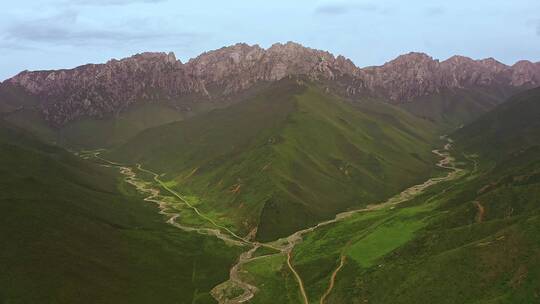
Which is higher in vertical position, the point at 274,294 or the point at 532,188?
the point at 532,188

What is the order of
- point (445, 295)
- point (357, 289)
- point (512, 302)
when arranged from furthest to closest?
1. point (357, 289)
2. point (445, 295)
3. point (512, 302)

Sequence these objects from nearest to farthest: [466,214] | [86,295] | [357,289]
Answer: [357,289] → [86,295] → [466,214]

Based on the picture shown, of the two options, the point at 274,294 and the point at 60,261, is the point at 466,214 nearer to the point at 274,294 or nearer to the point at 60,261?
the point at 274,294

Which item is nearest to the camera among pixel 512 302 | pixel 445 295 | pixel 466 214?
pixel 512 302

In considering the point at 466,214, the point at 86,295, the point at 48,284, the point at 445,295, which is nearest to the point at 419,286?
the point at 445,295

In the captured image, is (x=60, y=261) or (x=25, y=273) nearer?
(x=25, y=273)

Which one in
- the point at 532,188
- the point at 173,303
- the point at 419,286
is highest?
the point at 532,188

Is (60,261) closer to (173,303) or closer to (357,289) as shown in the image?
(173,303)

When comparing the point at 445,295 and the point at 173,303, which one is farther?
the point at 173,303

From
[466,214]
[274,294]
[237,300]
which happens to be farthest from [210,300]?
[466,214]
